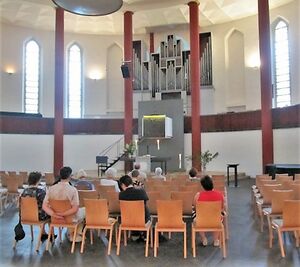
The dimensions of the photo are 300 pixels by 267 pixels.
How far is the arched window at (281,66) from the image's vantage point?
14.6 m

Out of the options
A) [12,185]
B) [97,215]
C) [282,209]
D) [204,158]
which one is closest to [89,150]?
[204,158]

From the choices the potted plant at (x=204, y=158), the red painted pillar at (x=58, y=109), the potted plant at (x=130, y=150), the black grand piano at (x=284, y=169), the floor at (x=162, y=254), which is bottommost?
the floor at (x=162, y=254)

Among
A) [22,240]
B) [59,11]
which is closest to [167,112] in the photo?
[59,11]

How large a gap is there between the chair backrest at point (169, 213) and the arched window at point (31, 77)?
14.2 meters

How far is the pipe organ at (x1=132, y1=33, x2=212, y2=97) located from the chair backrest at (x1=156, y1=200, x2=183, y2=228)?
12250mm

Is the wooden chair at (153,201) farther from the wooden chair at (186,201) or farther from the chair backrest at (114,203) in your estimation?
the chair backrest at (114,203)

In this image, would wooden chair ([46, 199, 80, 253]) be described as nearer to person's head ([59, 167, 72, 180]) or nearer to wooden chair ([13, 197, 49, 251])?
wooden chair ([13, 197, 49, 251])

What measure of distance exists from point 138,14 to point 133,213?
1392 cm

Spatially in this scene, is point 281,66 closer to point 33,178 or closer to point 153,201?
point 153,201

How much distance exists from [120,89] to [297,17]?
911 cm

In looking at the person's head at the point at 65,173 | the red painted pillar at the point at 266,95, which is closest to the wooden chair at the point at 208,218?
the person's head at the point at 65,173

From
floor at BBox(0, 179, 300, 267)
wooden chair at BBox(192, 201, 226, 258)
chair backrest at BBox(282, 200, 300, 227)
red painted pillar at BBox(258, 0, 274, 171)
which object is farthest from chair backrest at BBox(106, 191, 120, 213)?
red painted pillar at BBox(258, 0, 274, 171)

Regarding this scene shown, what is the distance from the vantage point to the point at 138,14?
16.5 m

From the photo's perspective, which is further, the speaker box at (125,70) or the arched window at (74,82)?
the arched window at (74,82)
